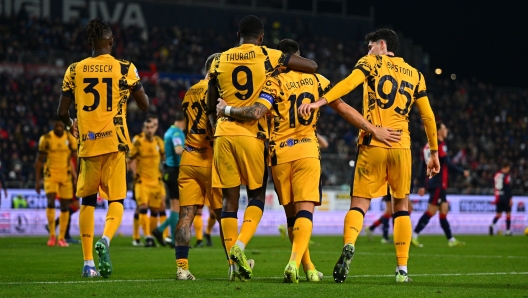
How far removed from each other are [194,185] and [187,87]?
2936cm

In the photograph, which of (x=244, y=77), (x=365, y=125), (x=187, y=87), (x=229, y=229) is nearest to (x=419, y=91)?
(x=365, y=125)

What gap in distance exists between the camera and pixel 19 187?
27.1 metres

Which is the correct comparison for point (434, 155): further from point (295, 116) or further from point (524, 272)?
point (524, 272)

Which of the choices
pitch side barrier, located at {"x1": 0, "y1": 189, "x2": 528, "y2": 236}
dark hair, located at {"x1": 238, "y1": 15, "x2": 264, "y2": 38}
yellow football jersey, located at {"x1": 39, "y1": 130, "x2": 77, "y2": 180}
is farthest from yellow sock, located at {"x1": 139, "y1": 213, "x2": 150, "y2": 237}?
dark hair, located at {"x1": 238, "y1": 15, "x2": 264, "y2": 38}

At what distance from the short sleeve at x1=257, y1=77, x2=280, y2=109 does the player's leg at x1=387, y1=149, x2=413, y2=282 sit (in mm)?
1344

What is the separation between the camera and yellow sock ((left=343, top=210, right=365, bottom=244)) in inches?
339

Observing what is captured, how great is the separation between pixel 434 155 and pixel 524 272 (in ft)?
9.33

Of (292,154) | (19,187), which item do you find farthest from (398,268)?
(19,187)

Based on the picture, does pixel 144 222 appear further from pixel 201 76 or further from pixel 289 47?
pixel 201 76

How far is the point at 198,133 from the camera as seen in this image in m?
9.64

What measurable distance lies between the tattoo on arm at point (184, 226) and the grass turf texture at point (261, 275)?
1.49 feet

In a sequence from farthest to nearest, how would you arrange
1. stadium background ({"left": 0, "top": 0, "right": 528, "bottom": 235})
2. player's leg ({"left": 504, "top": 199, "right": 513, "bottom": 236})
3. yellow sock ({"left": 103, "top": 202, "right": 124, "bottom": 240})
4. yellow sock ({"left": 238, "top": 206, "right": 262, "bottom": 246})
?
stadium background ({"left": 0, "top": 0, "right": 528, "bottom": 235})
player's leg ({"left": 504, "top": 199, "right": 513, "bottom": 236})
yellow sock ({"left": 103, "top": 202, "right": 124, "bottom": 240})
yellow sock ({"left": 238, "top": 206, "right": 262, "bottom": 246})

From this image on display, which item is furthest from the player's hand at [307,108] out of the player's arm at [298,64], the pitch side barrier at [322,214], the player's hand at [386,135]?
the pitch side barrier at [322,214]

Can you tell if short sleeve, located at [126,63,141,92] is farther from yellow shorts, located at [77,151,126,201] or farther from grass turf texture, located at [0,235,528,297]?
grass turf texture, located at [0,235,528,297]
